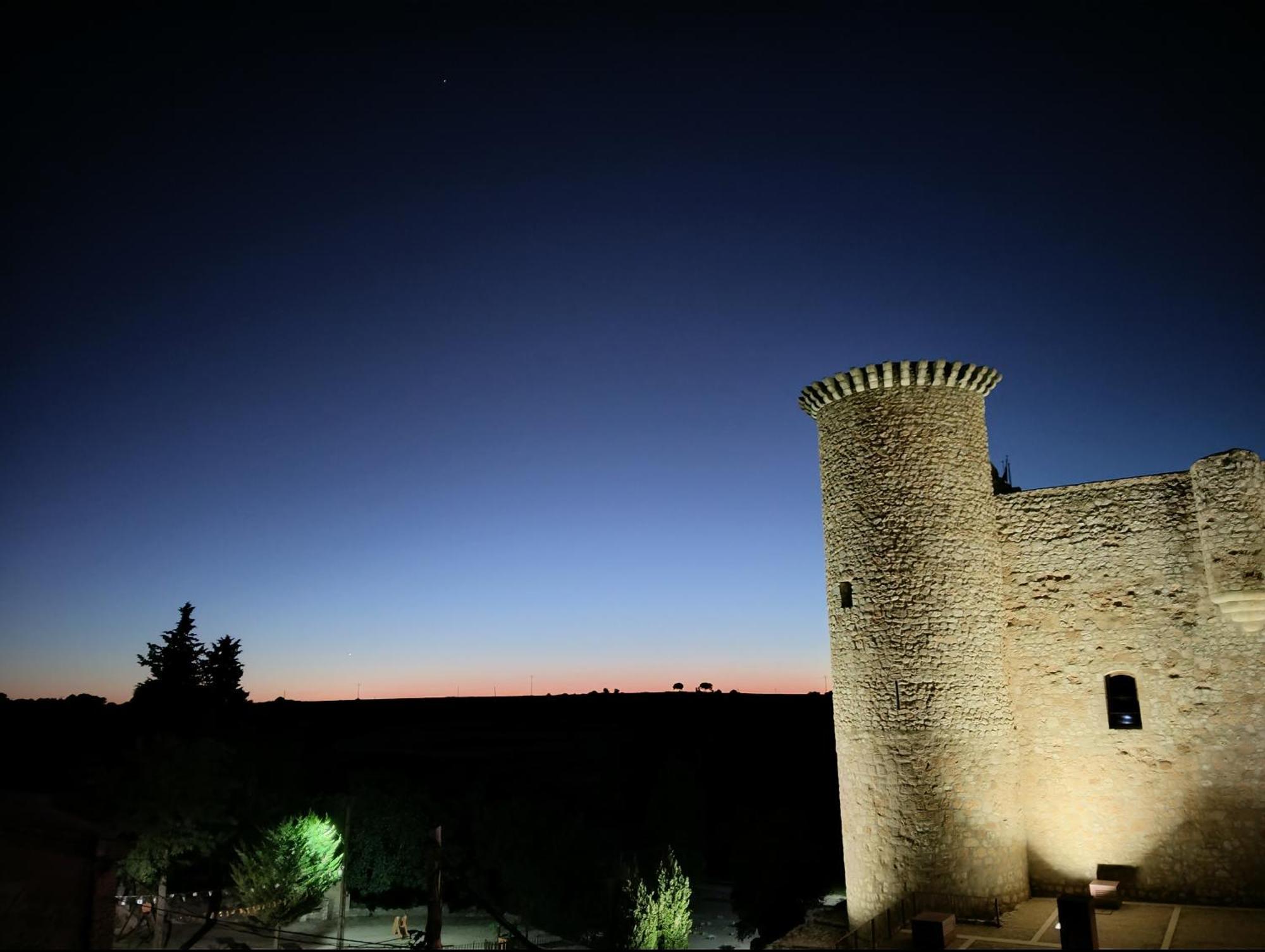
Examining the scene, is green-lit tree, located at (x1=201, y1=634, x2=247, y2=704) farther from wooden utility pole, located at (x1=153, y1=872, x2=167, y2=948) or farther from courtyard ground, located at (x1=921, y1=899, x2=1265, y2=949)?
courtyard ground, located at (x1=921, y1=899, x2=1265, y2=949)

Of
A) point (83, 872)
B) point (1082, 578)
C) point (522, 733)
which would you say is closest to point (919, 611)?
point (1082, 578)

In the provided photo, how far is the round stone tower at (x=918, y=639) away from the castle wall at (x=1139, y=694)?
0.60 meters

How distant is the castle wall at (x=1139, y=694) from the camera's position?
12773mm

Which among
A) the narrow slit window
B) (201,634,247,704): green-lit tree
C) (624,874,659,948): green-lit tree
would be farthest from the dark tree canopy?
the narrow slit window

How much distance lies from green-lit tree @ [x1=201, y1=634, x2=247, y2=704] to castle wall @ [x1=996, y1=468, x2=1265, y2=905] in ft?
157

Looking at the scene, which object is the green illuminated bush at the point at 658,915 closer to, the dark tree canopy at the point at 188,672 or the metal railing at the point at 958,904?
the metal railing at the point at 958,904

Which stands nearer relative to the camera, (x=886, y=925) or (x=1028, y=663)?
(x=886, y=925)

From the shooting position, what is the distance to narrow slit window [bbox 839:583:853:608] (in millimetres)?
14719

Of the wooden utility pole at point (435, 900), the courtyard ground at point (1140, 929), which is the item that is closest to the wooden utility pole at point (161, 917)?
the wooden utility pole at point (435, 900)

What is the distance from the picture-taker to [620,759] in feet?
197

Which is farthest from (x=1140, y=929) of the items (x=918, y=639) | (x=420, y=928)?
(x=420, y=928)

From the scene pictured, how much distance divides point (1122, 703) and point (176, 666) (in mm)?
50085

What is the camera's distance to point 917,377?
48.5 ft

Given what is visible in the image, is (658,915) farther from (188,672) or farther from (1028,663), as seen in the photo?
(188,672)
